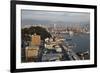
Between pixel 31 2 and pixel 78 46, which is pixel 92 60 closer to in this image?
pixel 78 46

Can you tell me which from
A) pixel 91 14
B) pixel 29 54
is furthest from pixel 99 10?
pixel 29 54

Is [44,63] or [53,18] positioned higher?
[53,18]

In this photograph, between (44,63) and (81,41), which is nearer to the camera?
(44,63)

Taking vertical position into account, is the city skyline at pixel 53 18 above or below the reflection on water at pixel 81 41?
above

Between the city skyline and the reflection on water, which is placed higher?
the city skyline

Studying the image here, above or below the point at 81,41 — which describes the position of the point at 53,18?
above

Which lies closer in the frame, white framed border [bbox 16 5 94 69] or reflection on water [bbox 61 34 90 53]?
white framed border [bbox 16 5 94 69]

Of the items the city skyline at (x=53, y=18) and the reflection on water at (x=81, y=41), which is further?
the reflection on water at (x=81, y=41)

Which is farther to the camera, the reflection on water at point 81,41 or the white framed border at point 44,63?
the reflection on water at point 81,41

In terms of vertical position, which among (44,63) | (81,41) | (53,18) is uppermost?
(53,18)

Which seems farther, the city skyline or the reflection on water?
the reflection on water

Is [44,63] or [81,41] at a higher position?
[81,41]
